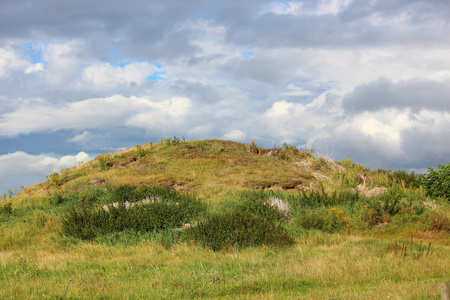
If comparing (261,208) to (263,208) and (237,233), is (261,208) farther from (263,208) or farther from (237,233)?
(237,233)

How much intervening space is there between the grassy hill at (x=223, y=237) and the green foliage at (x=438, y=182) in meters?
0.61

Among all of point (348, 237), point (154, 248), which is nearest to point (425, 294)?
point (348, 237)

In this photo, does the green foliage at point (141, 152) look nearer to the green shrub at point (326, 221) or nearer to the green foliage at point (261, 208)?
the green foliage at point (261, 208)

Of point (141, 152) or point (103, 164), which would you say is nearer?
point (103, 164)

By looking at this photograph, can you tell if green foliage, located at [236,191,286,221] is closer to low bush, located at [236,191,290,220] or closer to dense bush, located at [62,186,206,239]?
low bush, located at [236,191,290,220]

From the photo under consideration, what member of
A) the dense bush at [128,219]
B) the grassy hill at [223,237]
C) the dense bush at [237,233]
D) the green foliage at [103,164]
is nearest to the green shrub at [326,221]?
the grassy hill at [223,237]

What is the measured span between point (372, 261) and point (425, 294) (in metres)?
2.85

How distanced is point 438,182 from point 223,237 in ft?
44.4

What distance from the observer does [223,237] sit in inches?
489

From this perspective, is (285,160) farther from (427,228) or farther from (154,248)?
(154,248)

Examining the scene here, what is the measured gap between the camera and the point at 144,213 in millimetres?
15109

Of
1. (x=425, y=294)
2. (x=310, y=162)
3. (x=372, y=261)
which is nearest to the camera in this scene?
(x=425, y=294)

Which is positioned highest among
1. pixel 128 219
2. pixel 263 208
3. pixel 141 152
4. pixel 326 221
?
pixel 141 152

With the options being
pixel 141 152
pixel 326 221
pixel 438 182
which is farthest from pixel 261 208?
pixel 141 152
